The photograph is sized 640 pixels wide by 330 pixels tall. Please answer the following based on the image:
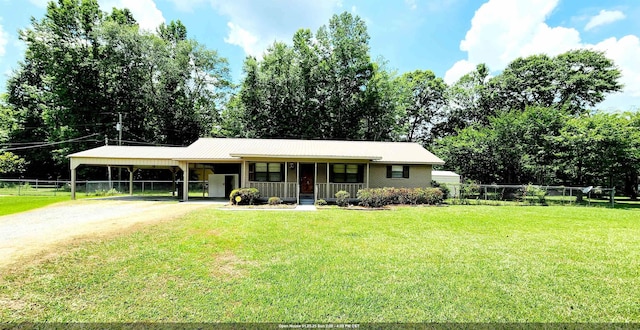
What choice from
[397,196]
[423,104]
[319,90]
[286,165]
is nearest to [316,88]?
[319,90]

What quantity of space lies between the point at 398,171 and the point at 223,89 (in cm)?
2495

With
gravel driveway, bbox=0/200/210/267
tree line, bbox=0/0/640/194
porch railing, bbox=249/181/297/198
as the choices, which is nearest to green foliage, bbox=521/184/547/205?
tree line, bbox=0/0/640/194

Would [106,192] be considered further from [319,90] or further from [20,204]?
[319,90]

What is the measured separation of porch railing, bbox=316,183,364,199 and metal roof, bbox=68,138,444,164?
179 cm

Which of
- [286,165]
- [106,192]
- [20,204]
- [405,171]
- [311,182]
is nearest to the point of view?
[20,204]

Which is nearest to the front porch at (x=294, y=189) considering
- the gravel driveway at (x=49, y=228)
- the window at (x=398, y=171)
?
the window at (x=398, y=171)

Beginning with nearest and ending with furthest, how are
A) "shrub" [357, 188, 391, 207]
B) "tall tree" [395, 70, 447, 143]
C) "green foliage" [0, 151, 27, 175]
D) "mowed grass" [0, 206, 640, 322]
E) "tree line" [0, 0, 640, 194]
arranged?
"mowed grass" [0, 206, 640, 322] < "shrub" [357, 188, 391, 207] < "green foliage" [0, 151, 27, 175] < "tree line" [0, 0, 640, 194] < "tall tree" [395, 70, 447, 143]

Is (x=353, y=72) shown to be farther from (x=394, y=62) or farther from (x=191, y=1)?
(x=191, y=1)

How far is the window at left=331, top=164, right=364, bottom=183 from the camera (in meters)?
16.3

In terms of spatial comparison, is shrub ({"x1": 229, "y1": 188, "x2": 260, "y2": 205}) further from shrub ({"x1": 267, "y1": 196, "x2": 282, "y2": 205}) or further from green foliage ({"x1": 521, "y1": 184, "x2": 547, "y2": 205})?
green foliage ({"x1": 521, "y1": 184, "x2": 547, "y2": 205})

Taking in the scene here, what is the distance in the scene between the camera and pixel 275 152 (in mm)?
15289

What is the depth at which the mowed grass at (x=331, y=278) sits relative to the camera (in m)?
3.53

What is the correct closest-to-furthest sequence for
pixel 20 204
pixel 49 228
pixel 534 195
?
pixel 49 228 → pixel 20 204 → pixel 534 195

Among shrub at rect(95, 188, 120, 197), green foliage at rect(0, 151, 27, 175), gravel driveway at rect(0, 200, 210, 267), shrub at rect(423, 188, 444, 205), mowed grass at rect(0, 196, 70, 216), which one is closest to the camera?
gravel driveway at rect(0, 200, 210, 267)
